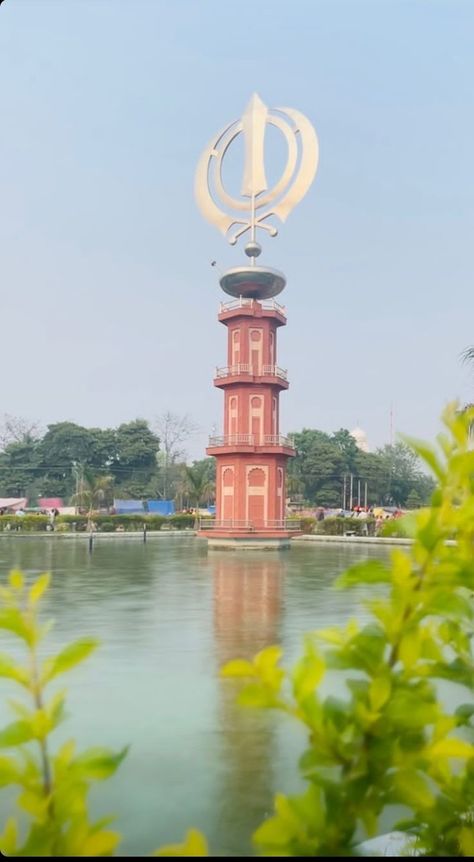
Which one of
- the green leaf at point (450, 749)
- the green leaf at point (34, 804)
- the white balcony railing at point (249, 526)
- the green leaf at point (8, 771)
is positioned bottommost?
the white balcony railing at point (249, 526)

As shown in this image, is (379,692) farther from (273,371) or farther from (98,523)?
(98,523)

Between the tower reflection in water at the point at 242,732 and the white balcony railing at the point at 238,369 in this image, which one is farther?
the white balcony railing at the point at 238,369

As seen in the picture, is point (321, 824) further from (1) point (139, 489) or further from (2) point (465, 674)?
(1) point (139, 489)

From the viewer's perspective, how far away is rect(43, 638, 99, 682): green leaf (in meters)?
0.71

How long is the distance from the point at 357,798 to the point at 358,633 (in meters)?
0.18

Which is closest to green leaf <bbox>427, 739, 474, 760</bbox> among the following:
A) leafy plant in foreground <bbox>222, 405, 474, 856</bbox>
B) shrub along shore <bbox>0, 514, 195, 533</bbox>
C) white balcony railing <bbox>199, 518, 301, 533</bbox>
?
leafy plant in foreground <bbox>222, 405, 474, 856</bbox>

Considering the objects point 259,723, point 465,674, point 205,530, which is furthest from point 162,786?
point 205,530

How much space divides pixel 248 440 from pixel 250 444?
0.20m

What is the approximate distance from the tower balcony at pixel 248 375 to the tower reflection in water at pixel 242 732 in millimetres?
14064

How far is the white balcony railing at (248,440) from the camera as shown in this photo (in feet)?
82.7

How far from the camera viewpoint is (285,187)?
24375 mm

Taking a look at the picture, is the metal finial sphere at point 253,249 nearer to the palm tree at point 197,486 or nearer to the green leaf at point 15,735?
the palm tree at point 197,486

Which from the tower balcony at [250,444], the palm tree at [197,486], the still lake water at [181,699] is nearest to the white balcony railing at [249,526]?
the tower balcony at [250,444]

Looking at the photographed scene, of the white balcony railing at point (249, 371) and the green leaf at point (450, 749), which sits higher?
the white balcony railing at point (249, 371)
